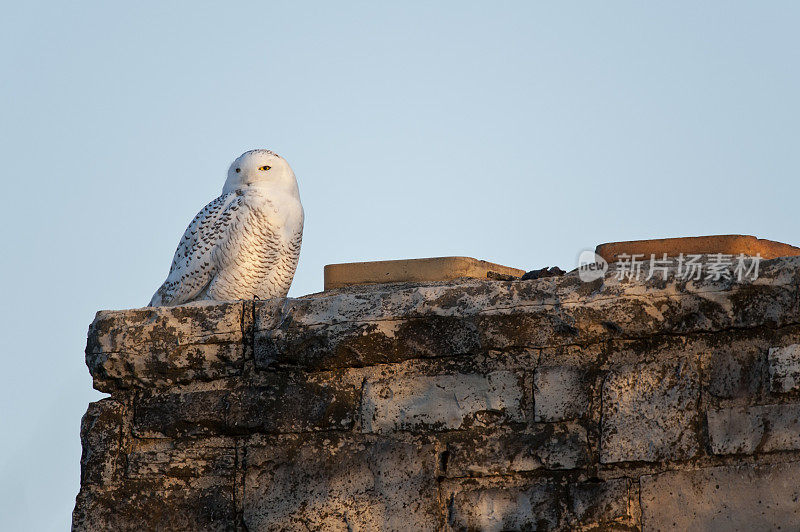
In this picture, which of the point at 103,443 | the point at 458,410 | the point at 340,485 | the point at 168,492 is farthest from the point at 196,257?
the point at 458,410

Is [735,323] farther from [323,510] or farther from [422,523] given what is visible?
[323,510]

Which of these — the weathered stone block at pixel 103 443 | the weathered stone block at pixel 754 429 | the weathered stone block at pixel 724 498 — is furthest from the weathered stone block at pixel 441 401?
the weathered stone block at pixel 103 443

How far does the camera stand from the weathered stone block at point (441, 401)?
345 cm

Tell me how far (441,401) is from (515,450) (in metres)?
0.30

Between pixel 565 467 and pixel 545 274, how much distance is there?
1.04 m

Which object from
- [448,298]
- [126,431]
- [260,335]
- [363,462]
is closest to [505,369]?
[448,298]

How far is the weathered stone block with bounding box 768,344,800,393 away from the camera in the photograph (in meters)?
3.11

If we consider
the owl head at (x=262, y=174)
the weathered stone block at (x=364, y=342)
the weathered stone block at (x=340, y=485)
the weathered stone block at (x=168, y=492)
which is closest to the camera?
the weathered stone block at (x=340, y=485)

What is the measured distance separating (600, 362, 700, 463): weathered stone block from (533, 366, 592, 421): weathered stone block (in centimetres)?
8

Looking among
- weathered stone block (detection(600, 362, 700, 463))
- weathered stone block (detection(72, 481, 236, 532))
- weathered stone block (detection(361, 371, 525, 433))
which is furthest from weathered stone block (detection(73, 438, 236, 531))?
weathered stone block (detection(600, 362, 700, 463))

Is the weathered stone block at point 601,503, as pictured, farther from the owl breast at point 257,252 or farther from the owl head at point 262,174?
the owl head at point 262,174

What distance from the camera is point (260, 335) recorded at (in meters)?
3.71

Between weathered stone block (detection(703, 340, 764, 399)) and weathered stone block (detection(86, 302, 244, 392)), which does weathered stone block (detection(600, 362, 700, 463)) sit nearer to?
weathered stone block (detection(703, 340, 764, 399))

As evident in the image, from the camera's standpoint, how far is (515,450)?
11.1ft
